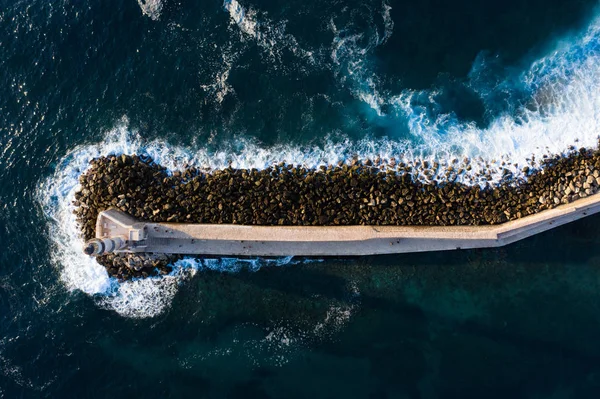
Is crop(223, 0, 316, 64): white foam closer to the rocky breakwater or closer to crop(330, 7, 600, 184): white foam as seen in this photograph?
crop(330, 7, 600, 184): white foam

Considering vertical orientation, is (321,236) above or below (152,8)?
below

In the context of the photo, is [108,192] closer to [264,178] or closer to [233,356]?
[264,178]

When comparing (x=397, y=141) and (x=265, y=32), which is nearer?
(x=397, y=141)

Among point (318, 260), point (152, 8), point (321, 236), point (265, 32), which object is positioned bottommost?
point (318, 260)

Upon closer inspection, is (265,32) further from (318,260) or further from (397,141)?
(318,260)

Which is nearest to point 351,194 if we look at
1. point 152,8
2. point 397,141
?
A: point 397,141

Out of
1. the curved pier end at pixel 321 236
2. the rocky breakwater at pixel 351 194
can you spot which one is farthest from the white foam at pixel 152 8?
the curved pier end at pixel 321 236

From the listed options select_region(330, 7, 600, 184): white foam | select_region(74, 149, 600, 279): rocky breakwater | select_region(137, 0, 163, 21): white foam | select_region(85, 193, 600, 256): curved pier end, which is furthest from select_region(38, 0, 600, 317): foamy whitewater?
select_region(137, 0, 163, 21): white foam
